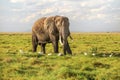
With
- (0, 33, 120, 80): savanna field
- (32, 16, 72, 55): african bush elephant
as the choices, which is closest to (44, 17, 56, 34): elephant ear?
(32, 16, 72, 55): african bush elephant

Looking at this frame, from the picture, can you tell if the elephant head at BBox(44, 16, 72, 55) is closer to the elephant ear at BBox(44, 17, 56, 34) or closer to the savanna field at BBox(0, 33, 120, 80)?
the elephant ear at BBox(44, 17, 56, 34)

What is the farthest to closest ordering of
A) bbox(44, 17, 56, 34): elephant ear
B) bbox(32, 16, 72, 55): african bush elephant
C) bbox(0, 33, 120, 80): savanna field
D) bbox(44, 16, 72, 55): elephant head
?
1. bbox(44, 17, 56, 34): elephant ear
2. bbox(32, 16, 72, 55): african bush elephant
3. bbox(44, 16, 72, 55): elephant head
4. bbox(0, 33, 120, 80): savanna field

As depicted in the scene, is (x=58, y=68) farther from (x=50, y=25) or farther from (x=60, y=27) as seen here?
(x=50, y=25)

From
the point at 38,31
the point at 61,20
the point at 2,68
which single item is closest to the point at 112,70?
the point at 2,68

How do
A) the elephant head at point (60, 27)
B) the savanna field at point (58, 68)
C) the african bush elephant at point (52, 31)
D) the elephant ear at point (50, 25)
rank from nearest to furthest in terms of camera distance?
the savanna field at point (58, 68), the elephant head at point (60, 27), the african bush elephant at point (52, 31), the elephant ear at point (50, 25)

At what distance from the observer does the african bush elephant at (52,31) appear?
17500 millimetres

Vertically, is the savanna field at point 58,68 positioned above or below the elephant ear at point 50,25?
below

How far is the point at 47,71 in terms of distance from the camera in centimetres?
1223

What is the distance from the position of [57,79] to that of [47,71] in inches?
57.7

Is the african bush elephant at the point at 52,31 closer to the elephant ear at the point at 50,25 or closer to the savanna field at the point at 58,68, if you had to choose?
the elephant ear at the point at 50,25

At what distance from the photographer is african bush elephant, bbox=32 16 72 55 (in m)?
17.5

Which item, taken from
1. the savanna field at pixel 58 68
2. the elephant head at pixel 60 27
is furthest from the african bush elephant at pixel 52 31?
the savanna field at pixel 58 68

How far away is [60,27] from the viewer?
17875mm

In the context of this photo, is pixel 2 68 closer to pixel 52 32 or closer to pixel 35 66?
pixel 35 66
